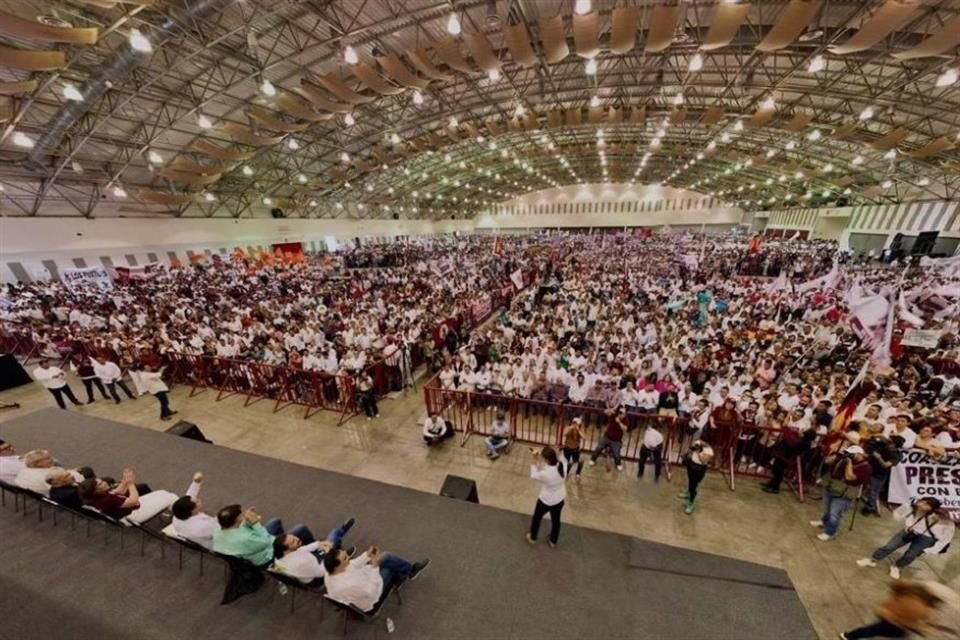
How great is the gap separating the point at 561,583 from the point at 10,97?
2281cm

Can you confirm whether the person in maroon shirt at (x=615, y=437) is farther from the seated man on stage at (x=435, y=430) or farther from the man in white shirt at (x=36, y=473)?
the man in white shirt at (x=36, y=473)

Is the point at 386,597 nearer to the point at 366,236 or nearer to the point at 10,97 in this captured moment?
the point at 10,97

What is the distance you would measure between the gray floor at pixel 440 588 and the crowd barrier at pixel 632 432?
2.43m

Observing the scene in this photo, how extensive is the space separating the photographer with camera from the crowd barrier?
493mm

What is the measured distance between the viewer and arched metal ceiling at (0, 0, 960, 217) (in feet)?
32.7

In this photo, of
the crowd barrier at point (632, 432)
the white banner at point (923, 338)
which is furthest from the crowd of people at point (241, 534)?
the white banner at point (923, 338)

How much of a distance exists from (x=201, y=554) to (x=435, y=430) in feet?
12.3

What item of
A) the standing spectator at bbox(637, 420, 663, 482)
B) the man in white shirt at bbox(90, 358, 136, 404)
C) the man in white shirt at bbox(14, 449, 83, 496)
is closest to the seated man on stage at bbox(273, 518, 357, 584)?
the man in white shirt at bbox(14, 449, 83, 496)

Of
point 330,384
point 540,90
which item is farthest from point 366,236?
point 330,384

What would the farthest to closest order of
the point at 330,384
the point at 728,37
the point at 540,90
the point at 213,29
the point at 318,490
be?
the point at 540,90
the point at 213,29
the point at 728,37
the point at 330,384
the point at 318,490

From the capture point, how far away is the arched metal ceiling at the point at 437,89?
9.95 metres

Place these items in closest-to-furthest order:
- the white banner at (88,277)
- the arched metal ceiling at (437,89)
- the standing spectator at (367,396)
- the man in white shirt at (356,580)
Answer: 1. the man in white shirt at (356,580)
2. the standing spectator at (367,396)
3. the arched metal ceiling at (437,89)
4. the white banner at (88,277)

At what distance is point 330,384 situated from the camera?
8484 mm

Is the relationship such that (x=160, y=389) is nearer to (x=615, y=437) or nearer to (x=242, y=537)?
(x=242, y=537)
